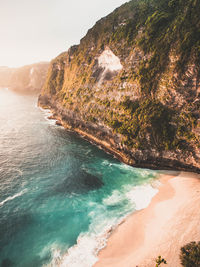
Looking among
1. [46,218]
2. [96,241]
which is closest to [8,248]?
[46,218]

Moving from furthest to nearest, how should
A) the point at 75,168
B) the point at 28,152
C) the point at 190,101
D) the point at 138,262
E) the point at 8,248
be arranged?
the point at 28,152 → the point at 75,168 → the point at 190,101 → the point at 8,248 → the point at 138,262

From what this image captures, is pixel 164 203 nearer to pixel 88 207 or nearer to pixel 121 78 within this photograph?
pixel 88 207

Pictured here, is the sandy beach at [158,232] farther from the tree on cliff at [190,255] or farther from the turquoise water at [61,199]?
the turquoise water at [61,199]

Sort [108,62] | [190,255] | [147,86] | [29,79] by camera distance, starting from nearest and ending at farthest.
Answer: [190,255], [147,86], [108,62], [29,79]

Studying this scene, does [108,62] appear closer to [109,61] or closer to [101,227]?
[109,61]

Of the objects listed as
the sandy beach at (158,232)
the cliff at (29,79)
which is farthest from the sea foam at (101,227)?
the cliff at (29,79)

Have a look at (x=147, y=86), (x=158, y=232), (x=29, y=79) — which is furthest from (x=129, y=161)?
(x=29, y=79)

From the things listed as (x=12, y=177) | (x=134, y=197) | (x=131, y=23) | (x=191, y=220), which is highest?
(x=131, y=23)
